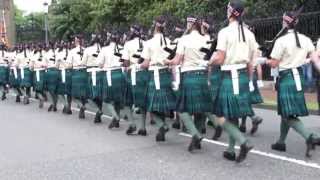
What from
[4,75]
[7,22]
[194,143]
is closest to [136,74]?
[194,143]

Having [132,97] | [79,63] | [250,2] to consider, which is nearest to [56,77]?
[79,63]

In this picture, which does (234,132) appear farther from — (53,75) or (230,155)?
(53,75)

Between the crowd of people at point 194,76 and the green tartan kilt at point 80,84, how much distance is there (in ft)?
0.07

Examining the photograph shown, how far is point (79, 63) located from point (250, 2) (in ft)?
28.6

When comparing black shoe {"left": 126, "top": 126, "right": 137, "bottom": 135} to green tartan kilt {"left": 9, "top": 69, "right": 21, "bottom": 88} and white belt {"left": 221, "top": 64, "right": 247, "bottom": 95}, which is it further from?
green tartan kilt {"left": 9, "top": 69, "right": 21, "bottom": 88}

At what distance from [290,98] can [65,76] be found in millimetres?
7588

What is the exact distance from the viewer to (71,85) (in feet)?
47.1

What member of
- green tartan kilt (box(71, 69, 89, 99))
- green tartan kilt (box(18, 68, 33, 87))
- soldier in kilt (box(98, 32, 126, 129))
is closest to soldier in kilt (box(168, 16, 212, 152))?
soldier in kilt (box(98, 32, 126, 129))

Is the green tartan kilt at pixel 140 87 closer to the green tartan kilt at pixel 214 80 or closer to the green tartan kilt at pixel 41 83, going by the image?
the green tartan kilt at pixel 214 80

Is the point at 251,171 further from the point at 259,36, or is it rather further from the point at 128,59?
the point at 259,36

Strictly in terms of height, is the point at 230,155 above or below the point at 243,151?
below

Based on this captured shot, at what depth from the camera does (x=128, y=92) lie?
463 inches

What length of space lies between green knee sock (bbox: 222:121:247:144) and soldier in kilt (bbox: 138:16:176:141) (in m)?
1.93

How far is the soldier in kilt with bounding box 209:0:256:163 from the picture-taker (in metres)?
7.73
